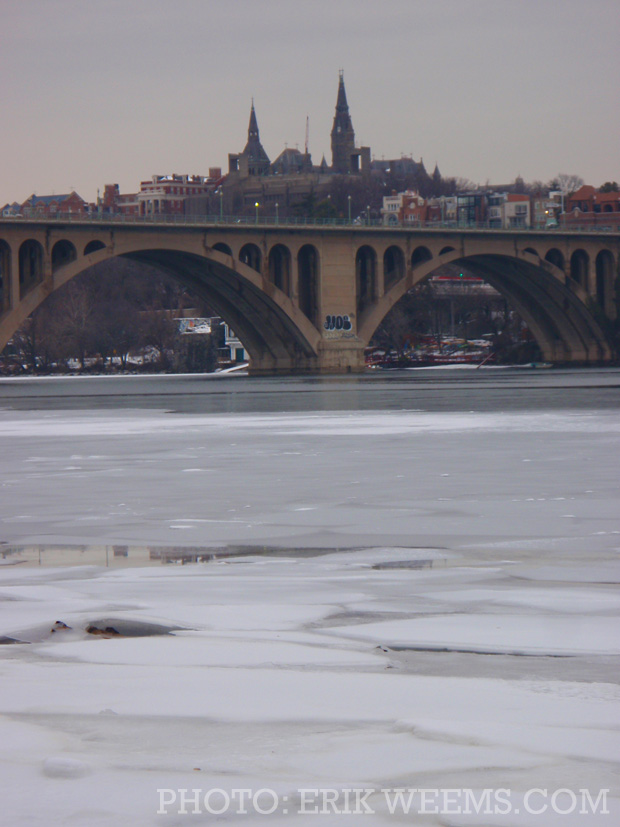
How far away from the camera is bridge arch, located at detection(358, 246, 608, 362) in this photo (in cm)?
10512

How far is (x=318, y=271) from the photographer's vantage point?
9531cm

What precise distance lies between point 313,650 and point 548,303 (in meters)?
106

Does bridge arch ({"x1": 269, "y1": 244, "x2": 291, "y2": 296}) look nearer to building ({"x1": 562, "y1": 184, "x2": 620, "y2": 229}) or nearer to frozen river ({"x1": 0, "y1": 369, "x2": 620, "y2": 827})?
frozen river ({"x1": 0, "y1": 369, "x2": 620, "y2": 827})

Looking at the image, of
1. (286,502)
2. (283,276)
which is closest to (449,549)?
(286,502)

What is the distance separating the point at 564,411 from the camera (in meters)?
34.9

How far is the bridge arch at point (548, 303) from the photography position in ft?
345

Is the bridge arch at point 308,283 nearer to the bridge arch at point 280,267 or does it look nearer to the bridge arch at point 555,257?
the bridge arch at point 280,267

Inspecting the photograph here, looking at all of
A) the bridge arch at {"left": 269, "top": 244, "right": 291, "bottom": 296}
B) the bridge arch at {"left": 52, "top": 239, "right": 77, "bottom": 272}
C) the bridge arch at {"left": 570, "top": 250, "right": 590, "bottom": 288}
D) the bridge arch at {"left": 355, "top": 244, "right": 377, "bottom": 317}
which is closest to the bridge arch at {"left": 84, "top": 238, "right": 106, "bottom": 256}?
Result: the bridge arch at {"left": 52, "top": 239, "right": 77, "bottom": 272}

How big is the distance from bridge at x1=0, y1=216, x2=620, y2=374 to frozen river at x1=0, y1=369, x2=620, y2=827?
6639cm

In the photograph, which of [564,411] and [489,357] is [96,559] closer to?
[564,411]

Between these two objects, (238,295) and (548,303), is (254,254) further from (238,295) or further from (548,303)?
(548,303)

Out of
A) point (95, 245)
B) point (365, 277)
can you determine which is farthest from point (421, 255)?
point (95, 245)

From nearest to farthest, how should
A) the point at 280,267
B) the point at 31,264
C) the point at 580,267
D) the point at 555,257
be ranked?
the point at 31,264
the point at 280,267
the point at 555,257
the point at 580,267

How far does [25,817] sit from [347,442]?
67.2 ft
